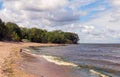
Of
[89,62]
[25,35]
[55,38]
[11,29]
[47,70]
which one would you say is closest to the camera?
[47,70]

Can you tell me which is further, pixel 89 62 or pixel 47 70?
pixel 89 62

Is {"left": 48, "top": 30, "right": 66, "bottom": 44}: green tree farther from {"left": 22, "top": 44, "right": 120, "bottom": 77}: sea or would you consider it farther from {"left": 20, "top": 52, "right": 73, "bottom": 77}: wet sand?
{"left": 20, "top": 52, "right": 73, "bottom": 77}: wet sand

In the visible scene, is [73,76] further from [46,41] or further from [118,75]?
[46,41]

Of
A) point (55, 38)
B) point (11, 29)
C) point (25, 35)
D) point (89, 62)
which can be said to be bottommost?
point (89, 62)

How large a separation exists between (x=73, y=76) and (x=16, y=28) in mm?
112727

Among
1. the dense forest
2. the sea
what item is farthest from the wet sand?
the dense forest

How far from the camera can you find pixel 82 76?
72.4ft

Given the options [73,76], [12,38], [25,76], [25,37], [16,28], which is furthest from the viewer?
[25,37]

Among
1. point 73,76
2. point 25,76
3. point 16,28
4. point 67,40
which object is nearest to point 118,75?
point 73,76

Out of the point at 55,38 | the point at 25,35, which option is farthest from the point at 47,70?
the point at 55,38

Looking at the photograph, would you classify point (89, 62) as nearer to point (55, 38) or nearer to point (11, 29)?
point (11, 29)

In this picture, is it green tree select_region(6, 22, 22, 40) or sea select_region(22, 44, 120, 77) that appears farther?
green tree select_region(6, 22, 22, 40)

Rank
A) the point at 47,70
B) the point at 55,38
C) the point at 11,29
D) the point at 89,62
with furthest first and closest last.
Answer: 1. the point at 55,38
2. the point at 11,29
3. the point at 89,62
4. the point at 47,70

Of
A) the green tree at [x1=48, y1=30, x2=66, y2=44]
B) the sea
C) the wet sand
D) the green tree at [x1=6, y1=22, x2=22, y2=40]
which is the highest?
the green tree at [x1=6, y1=22, x2=22, y2=40]
